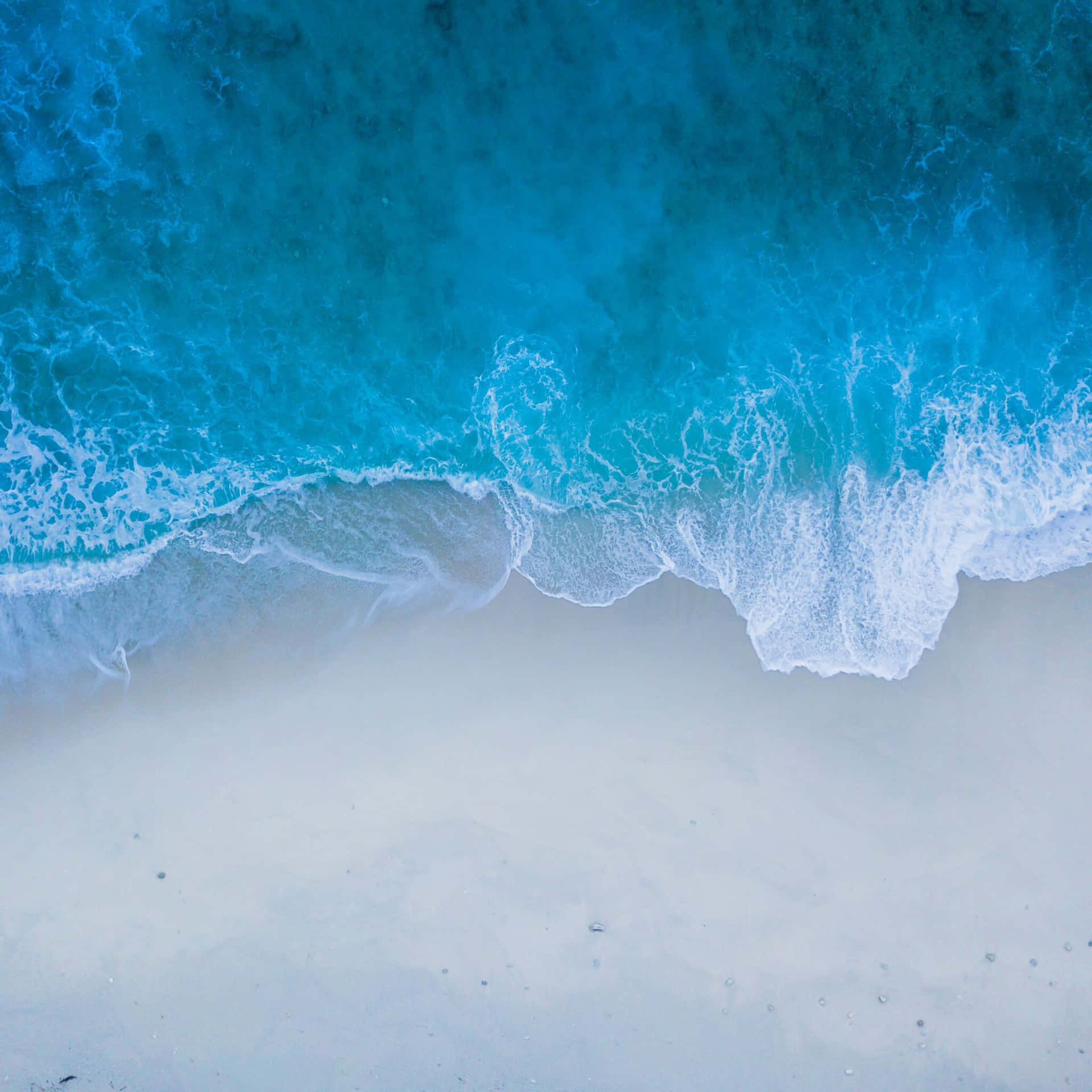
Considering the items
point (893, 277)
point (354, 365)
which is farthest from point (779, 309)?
point (354, 365)

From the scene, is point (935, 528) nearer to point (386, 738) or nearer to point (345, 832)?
point (386, 738)

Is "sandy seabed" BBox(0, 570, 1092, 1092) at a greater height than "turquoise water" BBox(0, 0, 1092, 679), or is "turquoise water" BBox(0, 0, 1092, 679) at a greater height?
"turquoise water" BBox(0, 0, 1092, 679)

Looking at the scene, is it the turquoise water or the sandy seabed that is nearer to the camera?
the sandy seabed

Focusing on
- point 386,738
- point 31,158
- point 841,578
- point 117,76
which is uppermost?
point 117,76

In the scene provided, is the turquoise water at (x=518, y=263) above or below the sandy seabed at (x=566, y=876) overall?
above

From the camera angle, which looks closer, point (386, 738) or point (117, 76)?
point (386, 738)

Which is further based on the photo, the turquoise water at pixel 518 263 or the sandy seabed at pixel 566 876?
the turquoise water at pixel 518 263
